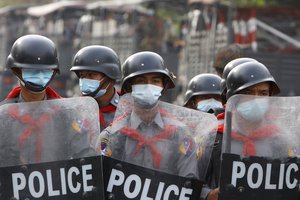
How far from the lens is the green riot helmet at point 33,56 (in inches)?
A: 272

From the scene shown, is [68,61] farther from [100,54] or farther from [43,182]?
[43,182]

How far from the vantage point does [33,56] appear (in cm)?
703

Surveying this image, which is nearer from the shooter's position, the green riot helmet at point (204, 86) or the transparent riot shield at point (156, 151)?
the transparent riot shield at point (156, 151)

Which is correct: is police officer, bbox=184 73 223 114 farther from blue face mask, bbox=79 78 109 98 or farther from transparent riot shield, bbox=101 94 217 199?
transparent riot shield, bbox=101 94 217 199

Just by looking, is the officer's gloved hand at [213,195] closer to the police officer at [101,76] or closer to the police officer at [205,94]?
the police officer at [101,76]

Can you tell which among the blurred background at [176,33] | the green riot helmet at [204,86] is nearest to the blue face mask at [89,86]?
the green riot helmet at [204,86]

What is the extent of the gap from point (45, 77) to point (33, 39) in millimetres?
605

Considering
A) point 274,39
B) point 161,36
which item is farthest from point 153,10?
point 274,39

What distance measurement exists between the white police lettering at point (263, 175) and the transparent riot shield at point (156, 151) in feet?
0.71

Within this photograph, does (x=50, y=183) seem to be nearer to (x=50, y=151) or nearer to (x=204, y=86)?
(x=50, y=151)

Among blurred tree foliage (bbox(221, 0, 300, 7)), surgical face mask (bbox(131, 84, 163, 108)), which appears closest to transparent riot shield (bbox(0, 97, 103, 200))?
surgical face mask (bbox(131, 84, 163, 108))

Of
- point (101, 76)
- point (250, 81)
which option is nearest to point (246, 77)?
point (250, 81)

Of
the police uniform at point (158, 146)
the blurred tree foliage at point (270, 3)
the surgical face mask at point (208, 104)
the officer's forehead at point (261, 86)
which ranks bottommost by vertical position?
the blurred tree foliage at point (270, 3)

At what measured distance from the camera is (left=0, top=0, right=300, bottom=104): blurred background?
19.6m
